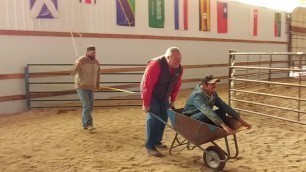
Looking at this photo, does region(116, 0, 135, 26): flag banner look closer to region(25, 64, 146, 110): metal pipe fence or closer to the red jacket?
region(25, 64, 146, 110): metal pipe fence

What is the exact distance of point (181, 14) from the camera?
977cm

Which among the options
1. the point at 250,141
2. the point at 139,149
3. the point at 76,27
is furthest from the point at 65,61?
the point at 250,141

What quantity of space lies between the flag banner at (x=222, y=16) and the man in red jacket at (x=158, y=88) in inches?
285

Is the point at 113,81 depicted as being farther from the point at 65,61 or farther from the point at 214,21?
the point at 214,21

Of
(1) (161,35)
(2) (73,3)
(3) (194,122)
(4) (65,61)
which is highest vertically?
(2) (73,3)

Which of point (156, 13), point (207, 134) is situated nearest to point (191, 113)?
point (207, 134)

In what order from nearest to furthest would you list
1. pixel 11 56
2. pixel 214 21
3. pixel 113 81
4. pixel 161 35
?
pixel 11 56 → pixel 113 81 → pixel 161 35 → pixel 214 21

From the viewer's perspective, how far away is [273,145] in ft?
14.6

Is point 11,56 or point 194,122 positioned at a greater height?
point 11,56

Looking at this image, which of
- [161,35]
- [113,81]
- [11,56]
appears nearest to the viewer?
[11,56]

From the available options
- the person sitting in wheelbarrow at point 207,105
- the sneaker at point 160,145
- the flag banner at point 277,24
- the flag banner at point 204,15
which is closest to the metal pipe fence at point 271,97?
the person sitting in wheelbarrow at point 207,105

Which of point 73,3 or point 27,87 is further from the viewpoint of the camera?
point 73,3

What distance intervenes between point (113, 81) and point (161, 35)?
2.04 meters

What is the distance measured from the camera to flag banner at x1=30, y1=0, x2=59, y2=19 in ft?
22.6
